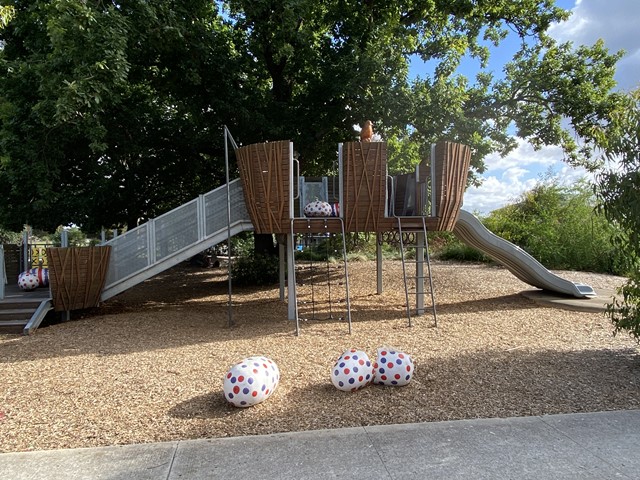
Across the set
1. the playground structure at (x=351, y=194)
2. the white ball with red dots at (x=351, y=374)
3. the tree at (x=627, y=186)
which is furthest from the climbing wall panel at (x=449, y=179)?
the white ball with red dots at (x=351, y=374)

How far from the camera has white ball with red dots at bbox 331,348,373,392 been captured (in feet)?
15.2

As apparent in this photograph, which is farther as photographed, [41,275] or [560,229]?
[560,229]

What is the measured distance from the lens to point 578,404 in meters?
4.34

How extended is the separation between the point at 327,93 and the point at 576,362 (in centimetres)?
847

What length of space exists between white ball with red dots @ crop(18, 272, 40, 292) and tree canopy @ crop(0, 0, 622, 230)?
1.75 m

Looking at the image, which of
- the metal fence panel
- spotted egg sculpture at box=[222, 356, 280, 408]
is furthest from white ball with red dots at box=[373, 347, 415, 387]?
the metal fence panel

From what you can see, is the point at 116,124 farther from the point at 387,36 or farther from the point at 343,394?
the point at 343,394

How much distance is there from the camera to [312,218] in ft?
27.5

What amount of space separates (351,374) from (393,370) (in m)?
0.47

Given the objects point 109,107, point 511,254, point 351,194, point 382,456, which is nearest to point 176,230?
point 351,194

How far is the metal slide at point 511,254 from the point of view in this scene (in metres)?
9.95

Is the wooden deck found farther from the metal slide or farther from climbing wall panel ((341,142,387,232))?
the metal slide

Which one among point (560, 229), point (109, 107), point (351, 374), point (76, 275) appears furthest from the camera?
point (560, 229)

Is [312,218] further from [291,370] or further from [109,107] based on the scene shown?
[109,107]
